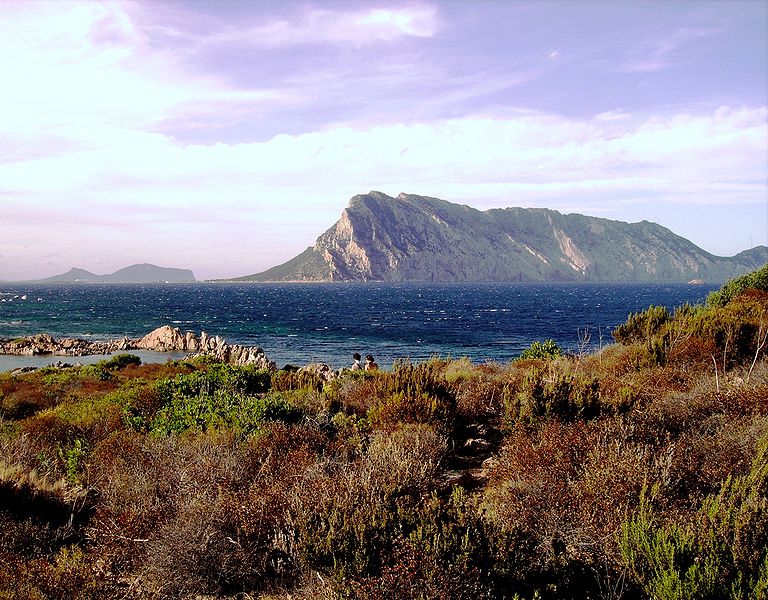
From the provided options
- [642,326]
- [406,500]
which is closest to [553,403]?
[406,500]

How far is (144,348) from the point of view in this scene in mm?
46875

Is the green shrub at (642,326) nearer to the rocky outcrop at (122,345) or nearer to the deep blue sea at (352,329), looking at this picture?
the deep blue sea at (352,329)

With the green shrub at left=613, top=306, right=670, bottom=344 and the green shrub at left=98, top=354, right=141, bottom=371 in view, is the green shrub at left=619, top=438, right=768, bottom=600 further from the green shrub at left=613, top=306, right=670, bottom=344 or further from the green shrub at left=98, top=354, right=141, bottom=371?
the green shrub at left=98, top=354, right=141, bottom=371

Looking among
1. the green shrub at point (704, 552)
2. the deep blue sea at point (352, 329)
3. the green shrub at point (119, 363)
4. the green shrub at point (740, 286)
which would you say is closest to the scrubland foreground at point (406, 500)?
the green shrub at point (704, 552)

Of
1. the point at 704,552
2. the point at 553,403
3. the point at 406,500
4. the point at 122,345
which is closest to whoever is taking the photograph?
the point at 704,552

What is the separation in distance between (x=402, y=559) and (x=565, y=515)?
5.20 feet

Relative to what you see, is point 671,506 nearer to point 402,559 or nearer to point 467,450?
point 402,559

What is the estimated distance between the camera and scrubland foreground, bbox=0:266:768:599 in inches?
141

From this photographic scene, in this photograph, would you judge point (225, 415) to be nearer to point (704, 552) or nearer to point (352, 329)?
point (704, 552)

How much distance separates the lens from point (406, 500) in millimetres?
4387

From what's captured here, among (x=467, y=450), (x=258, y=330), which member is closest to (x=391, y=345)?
(x=258, y=330)

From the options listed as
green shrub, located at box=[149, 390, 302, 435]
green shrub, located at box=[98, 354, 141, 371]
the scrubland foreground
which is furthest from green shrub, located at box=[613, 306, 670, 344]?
green shrub, located at box=[98, 354, 141, 371]

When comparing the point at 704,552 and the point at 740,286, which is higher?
the point at 740,286

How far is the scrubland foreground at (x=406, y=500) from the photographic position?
359 centimetres
